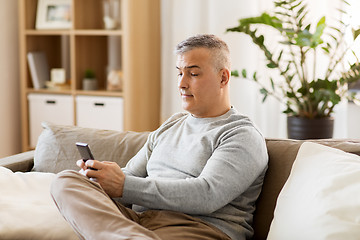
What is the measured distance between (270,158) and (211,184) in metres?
0.31

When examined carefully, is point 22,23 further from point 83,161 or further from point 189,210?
point 189,210

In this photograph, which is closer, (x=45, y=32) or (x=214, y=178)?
(x=214, y=178)

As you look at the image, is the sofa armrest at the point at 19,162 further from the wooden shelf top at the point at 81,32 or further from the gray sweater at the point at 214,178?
the wooden shelf top at the point at 81,32

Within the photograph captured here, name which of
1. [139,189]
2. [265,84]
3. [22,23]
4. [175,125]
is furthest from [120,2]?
[139,189]

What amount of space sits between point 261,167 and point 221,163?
0.14 meters

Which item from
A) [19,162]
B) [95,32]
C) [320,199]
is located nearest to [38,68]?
[95,32]

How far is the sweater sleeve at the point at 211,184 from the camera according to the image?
180 cm

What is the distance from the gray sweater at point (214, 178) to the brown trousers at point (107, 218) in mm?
38

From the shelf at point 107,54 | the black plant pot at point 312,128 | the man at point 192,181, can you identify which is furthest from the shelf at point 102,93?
the man at point 192,181

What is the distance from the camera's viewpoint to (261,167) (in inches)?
74.2

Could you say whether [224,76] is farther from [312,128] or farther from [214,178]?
[312,128]

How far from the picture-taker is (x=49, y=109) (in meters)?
4.12

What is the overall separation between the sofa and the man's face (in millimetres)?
264

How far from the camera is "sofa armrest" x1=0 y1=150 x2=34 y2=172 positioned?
2316 millimetres
